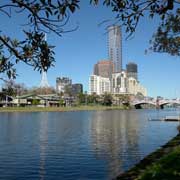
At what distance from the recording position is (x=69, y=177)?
2155cm

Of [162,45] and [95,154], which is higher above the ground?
[162,45]

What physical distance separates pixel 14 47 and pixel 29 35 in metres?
0.39

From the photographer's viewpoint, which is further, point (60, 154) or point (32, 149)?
A: point (32, 149)

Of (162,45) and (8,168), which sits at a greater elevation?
(162,45)

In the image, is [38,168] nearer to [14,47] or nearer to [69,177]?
[69,177]

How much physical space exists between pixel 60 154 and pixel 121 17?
923 inches

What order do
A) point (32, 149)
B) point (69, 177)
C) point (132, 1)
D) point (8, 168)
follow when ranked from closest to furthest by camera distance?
point (132, 1), point (69, 177), point (8, 168), point (32, 149)

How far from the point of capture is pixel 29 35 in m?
7.21

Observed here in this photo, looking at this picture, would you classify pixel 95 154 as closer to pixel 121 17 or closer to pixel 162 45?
pixel 162 45

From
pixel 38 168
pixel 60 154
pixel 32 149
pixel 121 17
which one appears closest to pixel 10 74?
pixel 121 17

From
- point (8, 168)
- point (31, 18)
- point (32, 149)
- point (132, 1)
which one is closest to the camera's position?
point (31, 18)

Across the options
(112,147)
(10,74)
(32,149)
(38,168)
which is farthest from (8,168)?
(10,74)

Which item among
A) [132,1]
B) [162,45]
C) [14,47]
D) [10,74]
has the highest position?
[162,45]

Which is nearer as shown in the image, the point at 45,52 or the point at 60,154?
the point at 45,52
